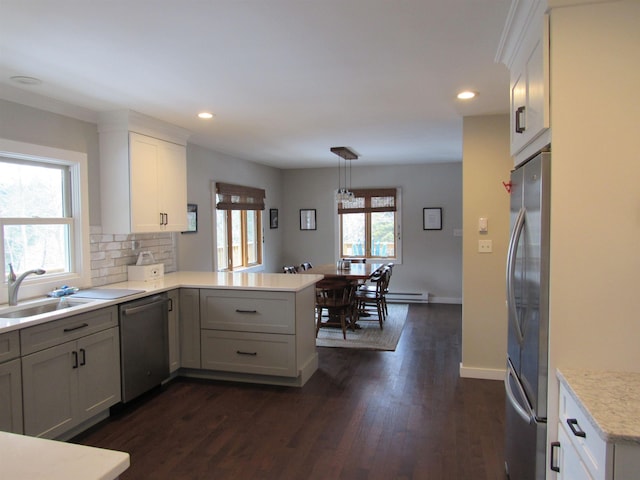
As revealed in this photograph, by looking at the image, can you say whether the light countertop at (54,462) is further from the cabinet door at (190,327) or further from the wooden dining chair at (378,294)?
the wooden dining chair at (378,294)

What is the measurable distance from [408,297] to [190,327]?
15.0ft

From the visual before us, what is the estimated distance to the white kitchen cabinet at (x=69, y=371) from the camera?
253 cm

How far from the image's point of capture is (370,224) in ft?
25.8

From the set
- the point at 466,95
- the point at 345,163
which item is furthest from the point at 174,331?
the point at 345,163

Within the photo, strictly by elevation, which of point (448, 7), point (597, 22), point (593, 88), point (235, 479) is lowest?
point (235, 479)

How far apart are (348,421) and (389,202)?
5.06 m

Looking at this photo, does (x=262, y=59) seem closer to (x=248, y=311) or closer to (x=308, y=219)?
(x=248, y=311)

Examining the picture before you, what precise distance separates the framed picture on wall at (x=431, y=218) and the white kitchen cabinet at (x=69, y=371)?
5.52m

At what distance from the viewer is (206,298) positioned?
383cm

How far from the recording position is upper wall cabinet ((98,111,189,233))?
12.2 ft

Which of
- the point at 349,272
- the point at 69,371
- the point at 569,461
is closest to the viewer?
the point at 569,461

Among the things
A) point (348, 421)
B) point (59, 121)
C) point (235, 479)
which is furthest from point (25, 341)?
point (348, 421)

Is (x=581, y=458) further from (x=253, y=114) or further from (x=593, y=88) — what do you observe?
(x=253, y=114)

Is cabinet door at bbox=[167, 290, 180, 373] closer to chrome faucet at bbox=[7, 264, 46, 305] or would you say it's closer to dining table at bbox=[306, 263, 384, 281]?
chrome faucet at bbox=[7, 264, 46, 305]
